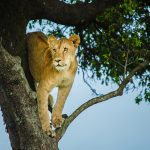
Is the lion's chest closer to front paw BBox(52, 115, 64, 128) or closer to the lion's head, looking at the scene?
the lion's head

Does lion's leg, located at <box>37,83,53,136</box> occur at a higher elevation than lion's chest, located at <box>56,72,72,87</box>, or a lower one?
lower

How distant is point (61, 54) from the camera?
18.6ft

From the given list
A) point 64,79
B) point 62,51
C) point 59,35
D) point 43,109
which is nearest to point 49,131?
point 43,109

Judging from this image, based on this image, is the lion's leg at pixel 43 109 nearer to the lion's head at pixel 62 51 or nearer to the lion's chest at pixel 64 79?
the lion's chest at pixel 64 79

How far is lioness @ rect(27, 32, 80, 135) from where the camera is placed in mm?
5750

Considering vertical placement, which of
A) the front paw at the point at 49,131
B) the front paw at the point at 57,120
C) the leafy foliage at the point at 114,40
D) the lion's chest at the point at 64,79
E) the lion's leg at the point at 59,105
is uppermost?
the leafy foliage at the point at 114,40

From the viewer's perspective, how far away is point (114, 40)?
26.0 ft

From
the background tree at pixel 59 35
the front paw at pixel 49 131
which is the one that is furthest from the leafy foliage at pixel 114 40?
the front paw at pixel 49 131

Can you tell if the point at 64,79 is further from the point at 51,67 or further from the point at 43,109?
the point at 43,109

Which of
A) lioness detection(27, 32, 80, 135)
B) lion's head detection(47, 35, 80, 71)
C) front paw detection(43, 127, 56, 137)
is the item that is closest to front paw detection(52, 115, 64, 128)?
lioness detection(27, 32, 80, 135)

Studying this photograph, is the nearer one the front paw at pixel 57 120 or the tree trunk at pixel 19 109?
the tree trunk at pixel 19 109

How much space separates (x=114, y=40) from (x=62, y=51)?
2.36 metres

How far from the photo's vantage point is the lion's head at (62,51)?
569cm

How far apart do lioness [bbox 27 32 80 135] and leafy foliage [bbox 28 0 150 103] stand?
1628 mm
